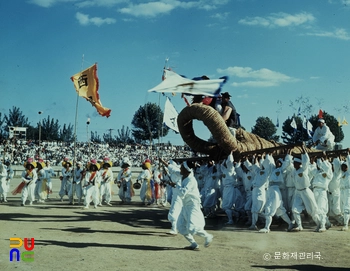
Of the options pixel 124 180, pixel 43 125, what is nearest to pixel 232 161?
pixel 124 180

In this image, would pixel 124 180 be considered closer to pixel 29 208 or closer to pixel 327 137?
pixel 29 208

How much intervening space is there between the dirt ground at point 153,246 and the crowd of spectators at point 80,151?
29562 millimetres

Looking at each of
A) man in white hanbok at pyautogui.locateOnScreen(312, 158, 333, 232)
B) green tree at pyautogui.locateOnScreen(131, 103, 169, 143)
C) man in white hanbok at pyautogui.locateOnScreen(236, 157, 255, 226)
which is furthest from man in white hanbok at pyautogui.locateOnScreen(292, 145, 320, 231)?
green tree at pyautogui.locateOnScreen(131, 103, 169, 143)

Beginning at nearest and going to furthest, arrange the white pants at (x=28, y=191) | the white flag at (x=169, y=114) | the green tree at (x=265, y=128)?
the white pants at (x=28, y=191), the white flag at (x=169, y=114), the green tree at (x=265, y=128)

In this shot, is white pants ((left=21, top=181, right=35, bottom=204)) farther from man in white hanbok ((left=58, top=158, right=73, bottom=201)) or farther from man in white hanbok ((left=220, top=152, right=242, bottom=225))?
man in white hanbok ((left=220, top=152, right=242, bottom=225))

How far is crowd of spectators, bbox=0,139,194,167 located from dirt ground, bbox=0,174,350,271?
29.6 metres

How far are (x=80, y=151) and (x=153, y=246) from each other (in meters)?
42.0

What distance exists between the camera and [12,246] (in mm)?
8008

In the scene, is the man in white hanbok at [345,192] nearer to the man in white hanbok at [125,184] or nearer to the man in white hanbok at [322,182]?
the man in white hanbok at [322,182]

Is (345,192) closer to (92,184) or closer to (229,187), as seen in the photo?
(229,187)

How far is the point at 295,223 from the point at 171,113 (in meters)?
8.16

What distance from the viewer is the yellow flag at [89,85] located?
15.5 meters

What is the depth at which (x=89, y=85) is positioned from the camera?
1557 cm

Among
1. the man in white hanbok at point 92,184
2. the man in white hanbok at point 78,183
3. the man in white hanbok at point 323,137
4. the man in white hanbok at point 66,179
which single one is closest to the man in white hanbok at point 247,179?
the man in white hanbok at point 323,137
